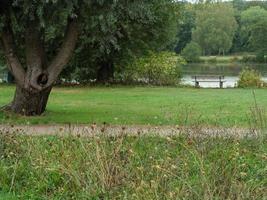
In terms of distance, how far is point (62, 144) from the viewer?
30.5 feet

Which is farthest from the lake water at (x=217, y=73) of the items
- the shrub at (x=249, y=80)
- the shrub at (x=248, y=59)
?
the shrub at (x=248, y=59)

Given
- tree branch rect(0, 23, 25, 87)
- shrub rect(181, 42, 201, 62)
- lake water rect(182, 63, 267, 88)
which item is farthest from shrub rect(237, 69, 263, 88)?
shrub rect(181, 42, 201, 62)

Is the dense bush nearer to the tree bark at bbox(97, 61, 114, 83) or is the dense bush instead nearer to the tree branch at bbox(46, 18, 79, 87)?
the tree bark at bbox(97, 61, 114, 83)

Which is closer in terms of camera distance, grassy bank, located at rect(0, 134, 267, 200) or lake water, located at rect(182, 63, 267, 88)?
grassy bank, located at rect(0, 134, 267, 200)

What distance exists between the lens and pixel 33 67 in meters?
17.1

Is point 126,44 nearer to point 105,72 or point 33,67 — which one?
point 105,72

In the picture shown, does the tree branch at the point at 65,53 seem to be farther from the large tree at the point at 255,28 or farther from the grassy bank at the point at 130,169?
the large tree at the point at 255,28

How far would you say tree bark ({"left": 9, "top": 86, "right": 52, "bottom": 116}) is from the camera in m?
17.2

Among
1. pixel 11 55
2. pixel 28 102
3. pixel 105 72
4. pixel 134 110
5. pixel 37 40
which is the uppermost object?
pixel 37 40

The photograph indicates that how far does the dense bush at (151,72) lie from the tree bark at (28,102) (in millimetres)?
19091

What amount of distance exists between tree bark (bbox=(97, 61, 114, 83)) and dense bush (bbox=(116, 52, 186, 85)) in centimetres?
67

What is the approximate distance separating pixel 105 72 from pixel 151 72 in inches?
121

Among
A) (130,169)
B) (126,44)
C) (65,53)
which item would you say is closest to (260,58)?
(126,44)

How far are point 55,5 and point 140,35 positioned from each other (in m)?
18.8
